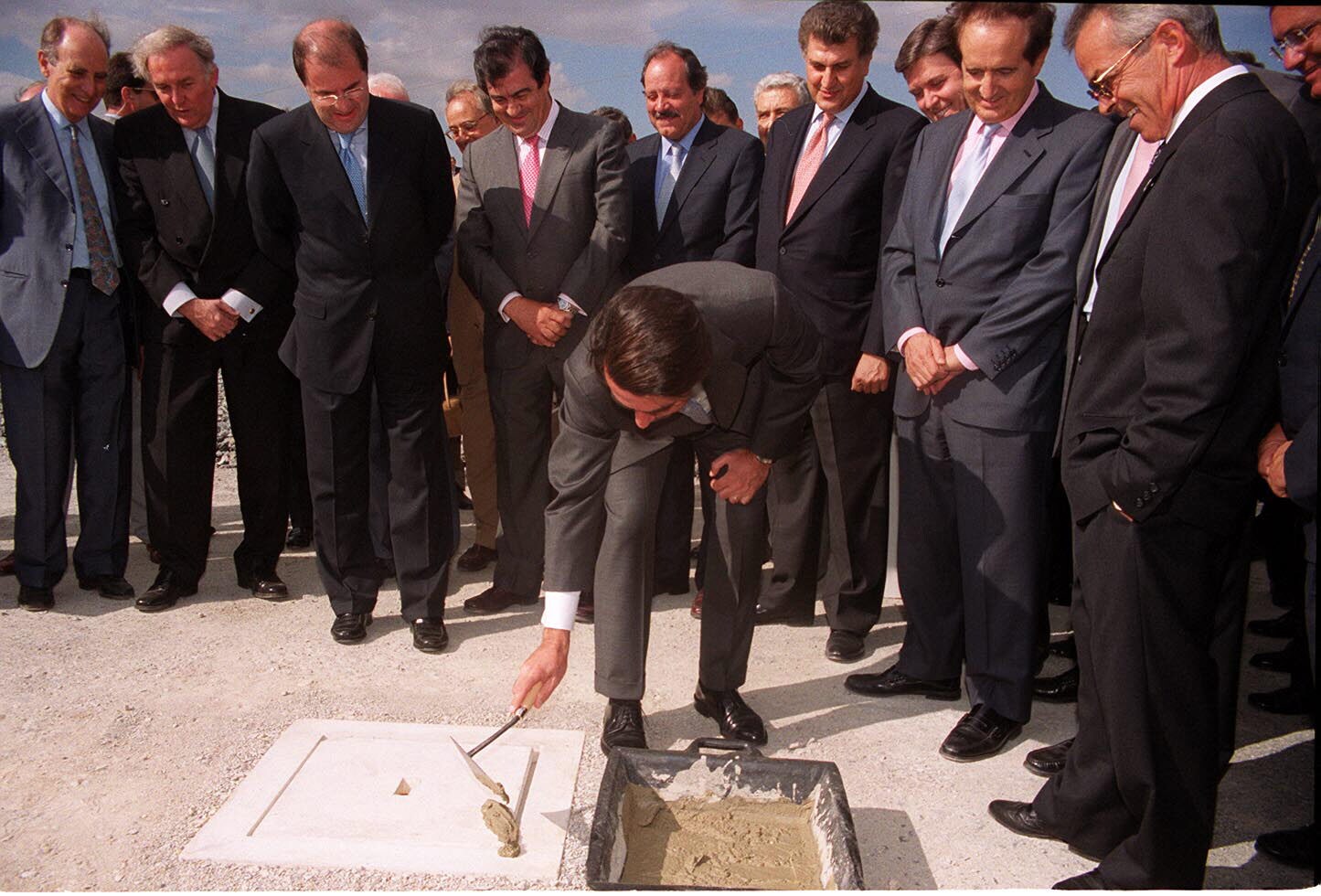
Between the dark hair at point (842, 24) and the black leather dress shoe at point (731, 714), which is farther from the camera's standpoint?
the dark hair at point (842, 24)

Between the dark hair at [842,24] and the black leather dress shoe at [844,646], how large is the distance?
2034mm

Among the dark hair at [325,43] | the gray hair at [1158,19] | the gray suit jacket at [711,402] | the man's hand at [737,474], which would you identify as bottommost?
the man's hand at [737,474]

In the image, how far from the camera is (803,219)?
3551 millimetres

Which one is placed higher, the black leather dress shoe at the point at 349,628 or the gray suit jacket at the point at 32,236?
the gray suit jacket at the point at 32,236

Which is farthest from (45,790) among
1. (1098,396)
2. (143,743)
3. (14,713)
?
(1098,396)

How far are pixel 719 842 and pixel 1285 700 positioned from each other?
205 cm

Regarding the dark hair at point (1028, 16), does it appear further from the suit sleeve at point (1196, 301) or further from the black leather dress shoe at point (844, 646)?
the black leather dress shoe at point (844, 646)

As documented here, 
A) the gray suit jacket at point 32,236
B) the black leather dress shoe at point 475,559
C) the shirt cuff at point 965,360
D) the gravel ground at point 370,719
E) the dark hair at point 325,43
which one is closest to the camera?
the gravel ground at point 370,719

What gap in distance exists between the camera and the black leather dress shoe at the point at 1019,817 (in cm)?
259

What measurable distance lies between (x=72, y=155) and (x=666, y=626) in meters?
2.82

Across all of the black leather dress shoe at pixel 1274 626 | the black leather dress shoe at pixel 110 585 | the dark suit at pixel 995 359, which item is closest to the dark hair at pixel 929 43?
the dark suit at pixel 995 359

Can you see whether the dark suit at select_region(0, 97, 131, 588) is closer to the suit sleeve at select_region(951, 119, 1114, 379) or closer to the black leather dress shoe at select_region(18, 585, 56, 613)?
the black leather dress shoe at select_region(18, 585, 56, 613)

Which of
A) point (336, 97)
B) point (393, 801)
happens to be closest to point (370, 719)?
point (393, 801)

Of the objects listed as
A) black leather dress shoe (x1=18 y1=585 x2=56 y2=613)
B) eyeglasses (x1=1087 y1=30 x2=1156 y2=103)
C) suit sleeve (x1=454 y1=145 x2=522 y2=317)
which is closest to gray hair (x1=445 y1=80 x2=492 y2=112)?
suit sleeve (x1=454 y1=145 x2=522 y2=317)
